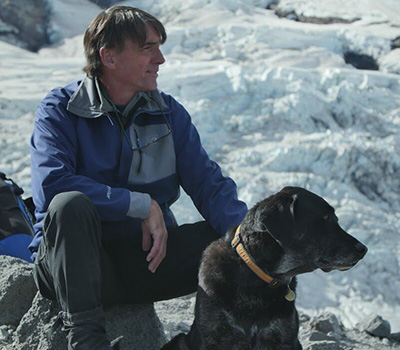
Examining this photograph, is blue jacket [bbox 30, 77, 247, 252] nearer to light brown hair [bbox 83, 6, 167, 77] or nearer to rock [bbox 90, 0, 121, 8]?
light brown hair [bbox 83, 6, 167, 77]

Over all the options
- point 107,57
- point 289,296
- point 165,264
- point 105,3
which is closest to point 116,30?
point 107,57

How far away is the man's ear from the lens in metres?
Result: 3.43

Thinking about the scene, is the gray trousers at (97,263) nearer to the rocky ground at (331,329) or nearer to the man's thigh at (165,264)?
the man's thigh at (165,264)

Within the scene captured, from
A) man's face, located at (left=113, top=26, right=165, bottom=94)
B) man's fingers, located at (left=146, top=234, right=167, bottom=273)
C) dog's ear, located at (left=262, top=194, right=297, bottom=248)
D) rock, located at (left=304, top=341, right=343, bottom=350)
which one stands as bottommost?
rock, located at (left=304, top=341, right=343, bottom=350)

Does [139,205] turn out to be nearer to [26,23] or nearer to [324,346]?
[324,346]

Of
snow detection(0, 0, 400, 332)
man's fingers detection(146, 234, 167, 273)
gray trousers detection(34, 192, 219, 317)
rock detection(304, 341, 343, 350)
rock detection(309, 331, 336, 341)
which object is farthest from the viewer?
snow detection(0, 0, 400, 332)

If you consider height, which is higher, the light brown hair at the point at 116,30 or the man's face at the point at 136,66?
the light brown hair at the point at 116,30

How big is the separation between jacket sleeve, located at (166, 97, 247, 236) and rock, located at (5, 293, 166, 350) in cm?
63

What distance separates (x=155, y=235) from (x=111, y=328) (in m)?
→ 0.64

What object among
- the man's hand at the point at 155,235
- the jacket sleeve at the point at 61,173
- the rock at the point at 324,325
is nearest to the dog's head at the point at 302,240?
the man's hand at the point at 155,235

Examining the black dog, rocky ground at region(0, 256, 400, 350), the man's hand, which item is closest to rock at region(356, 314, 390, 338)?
rocky ground at region(0, 256, 400, 350)

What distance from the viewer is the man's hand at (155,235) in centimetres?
310

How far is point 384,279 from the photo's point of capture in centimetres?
941

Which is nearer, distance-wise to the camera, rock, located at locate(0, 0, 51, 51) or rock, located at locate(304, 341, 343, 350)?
rock, located at locate(304, 341, 343, 350)
